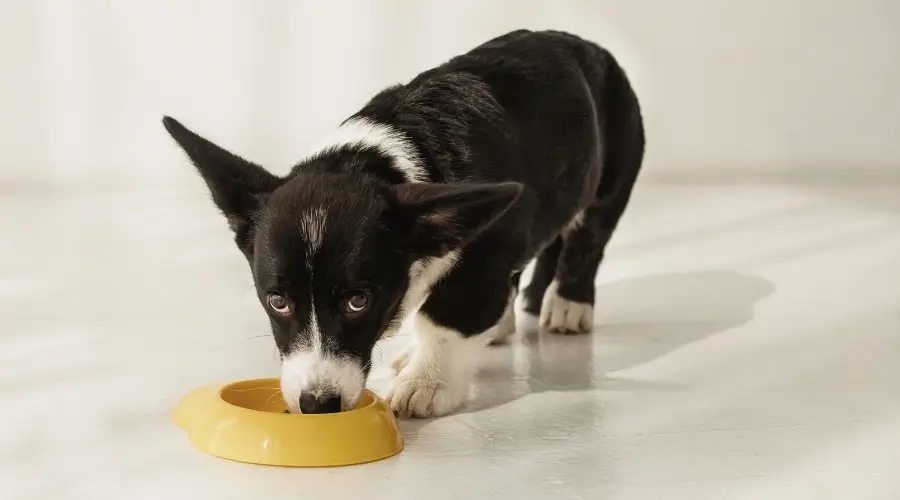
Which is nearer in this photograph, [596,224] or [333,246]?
[333,246]

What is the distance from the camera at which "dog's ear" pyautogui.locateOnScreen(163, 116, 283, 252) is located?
2619 mm

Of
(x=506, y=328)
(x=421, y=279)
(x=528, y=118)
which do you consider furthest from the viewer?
(x=506, y=328)

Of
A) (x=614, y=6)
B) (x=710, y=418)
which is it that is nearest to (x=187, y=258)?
(x=710, y=418)

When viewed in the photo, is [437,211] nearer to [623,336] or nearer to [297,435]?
[297,435]

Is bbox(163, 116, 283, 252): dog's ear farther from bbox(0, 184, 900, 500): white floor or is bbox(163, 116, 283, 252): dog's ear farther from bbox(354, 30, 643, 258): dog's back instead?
bbox(0, 184, 900, 500): white floor

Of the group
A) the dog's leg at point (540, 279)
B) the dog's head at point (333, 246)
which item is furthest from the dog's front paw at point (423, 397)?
the dog's leg at point (540, 279)

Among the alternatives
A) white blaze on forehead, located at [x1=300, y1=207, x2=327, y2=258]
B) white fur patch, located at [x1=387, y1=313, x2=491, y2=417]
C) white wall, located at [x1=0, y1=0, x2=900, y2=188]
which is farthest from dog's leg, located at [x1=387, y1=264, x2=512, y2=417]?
white wall, located at [x1=0, y1=0, x2=900, y2=188]

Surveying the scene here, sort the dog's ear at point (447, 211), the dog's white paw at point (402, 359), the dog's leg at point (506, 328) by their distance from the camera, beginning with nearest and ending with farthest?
the dog's ear at point (447, 211) → the dog's white paw at point (402, 359) → the dog's leg at point (506, 328)

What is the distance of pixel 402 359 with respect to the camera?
130 inches

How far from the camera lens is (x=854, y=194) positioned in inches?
277

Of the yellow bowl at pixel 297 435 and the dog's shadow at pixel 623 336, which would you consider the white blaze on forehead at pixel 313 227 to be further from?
the dog's shadow at pixel 623 336

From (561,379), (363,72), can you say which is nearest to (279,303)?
(561,379)

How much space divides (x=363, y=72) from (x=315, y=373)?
5370 mm

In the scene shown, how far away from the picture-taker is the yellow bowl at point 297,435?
2422 mm
